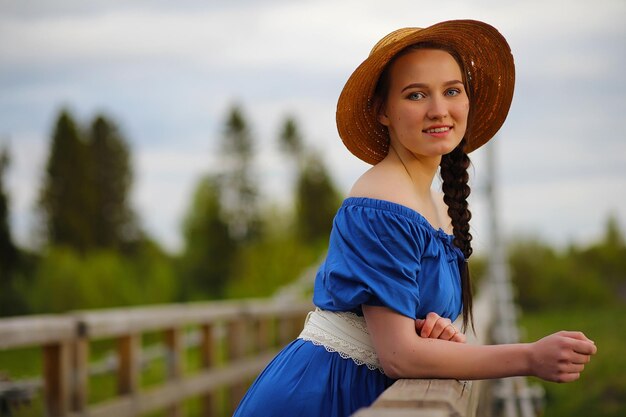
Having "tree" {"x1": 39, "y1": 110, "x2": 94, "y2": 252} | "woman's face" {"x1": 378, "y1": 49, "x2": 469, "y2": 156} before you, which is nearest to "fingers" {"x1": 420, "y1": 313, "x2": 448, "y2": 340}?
"woman's face" {"x1": 378, "y1": 49, "x2": 469, "y2": 156}

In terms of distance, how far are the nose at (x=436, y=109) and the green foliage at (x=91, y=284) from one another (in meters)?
10.6

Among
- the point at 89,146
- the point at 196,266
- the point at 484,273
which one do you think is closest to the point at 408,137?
the point at 484,273

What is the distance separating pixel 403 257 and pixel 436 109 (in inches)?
15.3

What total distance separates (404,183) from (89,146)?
29.9 meters

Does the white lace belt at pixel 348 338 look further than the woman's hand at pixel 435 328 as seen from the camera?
Yes

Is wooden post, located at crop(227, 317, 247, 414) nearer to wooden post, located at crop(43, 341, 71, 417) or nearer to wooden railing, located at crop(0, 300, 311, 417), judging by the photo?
wooden railing, located at crop(0, 300, 311, 417)

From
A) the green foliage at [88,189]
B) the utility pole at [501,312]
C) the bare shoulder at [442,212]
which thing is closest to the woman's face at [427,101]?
the bare shoulder at [442,212]

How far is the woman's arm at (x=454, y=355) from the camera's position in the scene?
191 cm

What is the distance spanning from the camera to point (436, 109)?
220 cm

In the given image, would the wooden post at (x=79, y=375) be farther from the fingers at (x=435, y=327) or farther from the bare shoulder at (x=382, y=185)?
the fingers at (x=435, y=327)

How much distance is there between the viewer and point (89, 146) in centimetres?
3108

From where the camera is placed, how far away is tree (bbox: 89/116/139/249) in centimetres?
3008

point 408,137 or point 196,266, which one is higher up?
point 408,137

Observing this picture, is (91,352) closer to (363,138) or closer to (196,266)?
(363,138)
